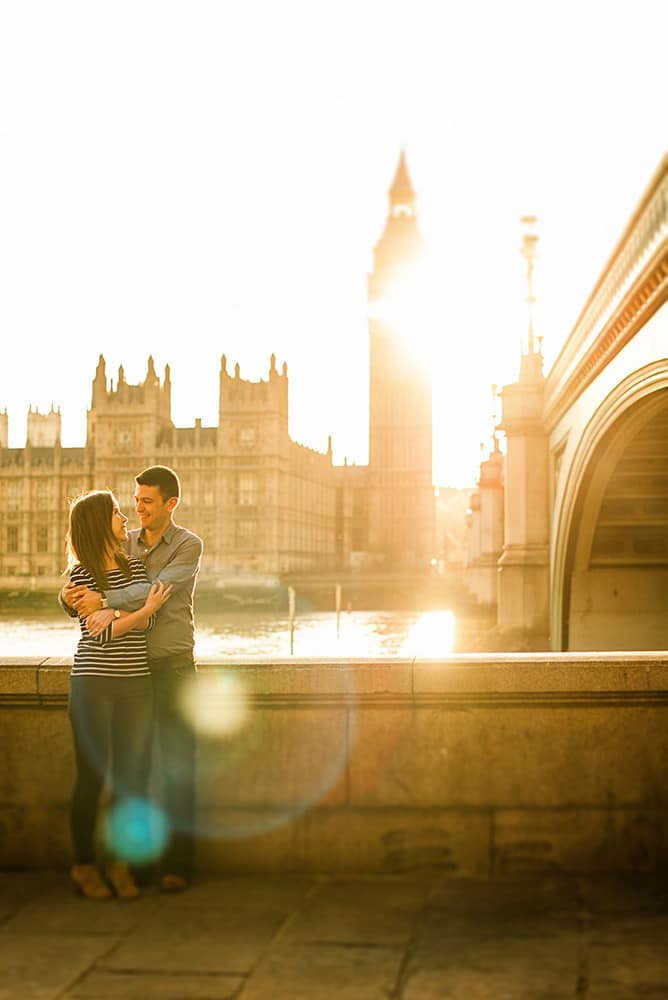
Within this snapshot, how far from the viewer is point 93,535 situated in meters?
3.88

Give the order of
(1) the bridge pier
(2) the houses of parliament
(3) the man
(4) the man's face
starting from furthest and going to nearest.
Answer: (2) the houses of parliament → (1) the bridge pier → (4) the man's face → (3) the man

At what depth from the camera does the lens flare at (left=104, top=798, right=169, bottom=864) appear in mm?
3910

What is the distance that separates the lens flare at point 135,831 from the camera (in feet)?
12.8

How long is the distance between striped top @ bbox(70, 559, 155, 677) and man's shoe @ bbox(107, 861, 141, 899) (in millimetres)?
611

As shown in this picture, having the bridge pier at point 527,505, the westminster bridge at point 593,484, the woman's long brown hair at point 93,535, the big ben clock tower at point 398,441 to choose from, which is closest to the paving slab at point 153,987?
the woman's long brown hair at point 93,535

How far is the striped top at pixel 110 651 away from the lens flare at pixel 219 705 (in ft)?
0.92

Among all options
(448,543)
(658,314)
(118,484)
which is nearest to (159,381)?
(118,484)

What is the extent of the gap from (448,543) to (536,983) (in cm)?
12582

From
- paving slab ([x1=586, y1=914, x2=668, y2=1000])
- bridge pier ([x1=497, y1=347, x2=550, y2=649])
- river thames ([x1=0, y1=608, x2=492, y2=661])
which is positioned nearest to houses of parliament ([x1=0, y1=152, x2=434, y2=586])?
river thames ([x1=0, y1=608, x2=492, y2=661])

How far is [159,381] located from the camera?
95.3 metres

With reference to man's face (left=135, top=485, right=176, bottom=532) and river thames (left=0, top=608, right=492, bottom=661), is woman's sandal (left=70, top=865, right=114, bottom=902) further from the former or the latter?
river thames (left=0, top=608, right=492, bottom=661)

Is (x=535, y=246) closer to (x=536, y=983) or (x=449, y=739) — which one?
(x=449, y=739)

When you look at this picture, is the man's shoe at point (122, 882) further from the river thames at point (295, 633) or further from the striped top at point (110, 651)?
the river thames at point (295, 633)

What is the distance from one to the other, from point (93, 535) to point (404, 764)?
1322mm
